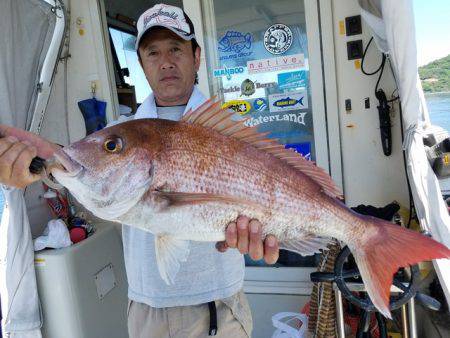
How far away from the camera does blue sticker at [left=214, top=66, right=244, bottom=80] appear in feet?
10.8

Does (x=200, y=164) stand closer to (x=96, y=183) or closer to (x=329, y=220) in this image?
(x=96, y=183)

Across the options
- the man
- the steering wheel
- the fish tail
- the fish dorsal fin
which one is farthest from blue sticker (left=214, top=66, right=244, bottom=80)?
the fish tail

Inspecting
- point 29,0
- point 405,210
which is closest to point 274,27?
point 405,210

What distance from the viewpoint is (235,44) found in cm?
327

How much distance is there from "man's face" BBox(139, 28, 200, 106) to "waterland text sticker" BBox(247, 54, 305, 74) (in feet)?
5.42

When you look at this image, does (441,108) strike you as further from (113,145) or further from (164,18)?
(113,145)

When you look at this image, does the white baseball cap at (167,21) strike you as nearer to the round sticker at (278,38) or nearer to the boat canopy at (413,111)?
the boat canopy at (413,111)

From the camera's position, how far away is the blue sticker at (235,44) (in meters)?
3.23

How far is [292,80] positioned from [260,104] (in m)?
0.35

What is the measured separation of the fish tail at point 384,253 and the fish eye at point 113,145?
0.89 metres

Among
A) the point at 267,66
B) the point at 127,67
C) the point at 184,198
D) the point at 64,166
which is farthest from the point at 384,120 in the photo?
the point at 127,67

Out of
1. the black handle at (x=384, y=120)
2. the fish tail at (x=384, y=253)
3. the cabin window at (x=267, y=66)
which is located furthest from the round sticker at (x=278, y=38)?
the fish tail at (x=384, y=253)

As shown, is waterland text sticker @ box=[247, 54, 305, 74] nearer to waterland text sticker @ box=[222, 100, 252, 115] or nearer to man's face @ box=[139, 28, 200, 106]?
waterland text sticker @ box=[222, 100, 252, 115]

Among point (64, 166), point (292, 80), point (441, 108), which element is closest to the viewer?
point (64, 166)
